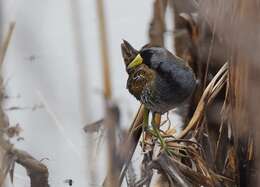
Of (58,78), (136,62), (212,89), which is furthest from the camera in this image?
(58,78)

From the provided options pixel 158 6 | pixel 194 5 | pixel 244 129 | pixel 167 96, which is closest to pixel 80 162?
pixel 167 96

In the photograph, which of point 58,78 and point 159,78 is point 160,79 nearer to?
point 159,78

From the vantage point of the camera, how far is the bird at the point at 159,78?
1.90m

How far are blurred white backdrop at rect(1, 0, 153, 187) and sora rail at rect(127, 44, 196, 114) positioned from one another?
7cm

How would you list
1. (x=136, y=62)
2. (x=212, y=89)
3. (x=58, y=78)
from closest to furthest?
(x=136, y=62), (x=212, y=89), (x=58, y=78)

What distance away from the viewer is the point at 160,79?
1929 millimetres

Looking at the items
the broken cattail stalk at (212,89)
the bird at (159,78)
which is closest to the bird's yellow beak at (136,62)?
the bird at (159,78)

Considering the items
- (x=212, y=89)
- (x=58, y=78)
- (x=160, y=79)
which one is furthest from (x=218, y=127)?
(x=58, y=78)

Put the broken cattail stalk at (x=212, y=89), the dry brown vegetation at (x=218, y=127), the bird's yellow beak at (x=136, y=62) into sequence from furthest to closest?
1. the broken cattail stalk at (x=212, y=89)
2. the bird's yellow beak at (x=136, y=62)
3. the dry brown vegetation at (x=218, y=127)

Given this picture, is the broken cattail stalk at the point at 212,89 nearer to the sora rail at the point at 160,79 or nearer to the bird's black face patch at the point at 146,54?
the sora rail at the point at 160,79

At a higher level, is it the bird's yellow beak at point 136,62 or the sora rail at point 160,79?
the bird's yellow beak at point 136,62

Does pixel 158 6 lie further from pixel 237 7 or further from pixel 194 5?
pixel 237 7

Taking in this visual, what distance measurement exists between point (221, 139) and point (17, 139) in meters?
0.68

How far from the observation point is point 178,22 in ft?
9.73
